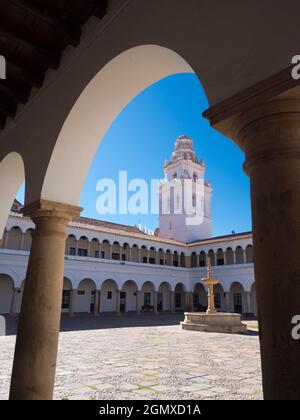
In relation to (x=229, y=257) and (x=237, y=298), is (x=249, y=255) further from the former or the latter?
(x=237, y=298)

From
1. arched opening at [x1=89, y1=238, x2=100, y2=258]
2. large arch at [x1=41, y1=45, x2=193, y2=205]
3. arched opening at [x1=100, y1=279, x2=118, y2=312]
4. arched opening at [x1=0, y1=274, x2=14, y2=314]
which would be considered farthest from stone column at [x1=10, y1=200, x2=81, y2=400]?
arched opening at [x1=100, y1=279, x2=118, y2=312]

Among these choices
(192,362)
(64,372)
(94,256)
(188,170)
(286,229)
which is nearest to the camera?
(286,229)

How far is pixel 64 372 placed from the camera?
6832mm

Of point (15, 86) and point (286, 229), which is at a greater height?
point (15, 86)

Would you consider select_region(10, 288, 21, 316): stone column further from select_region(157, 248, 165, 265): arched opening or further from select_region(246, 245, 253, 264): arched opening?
select_region(246, 245, 253, 264): arched opening

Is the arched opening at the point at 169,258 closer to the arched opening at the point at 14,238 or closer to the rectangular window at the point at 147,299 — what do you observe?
the rectangular window at the point at 147,299

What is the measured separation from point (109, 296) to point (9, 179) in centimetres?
2509

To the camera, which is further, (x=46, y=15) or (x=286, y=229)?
(x=46, y=15)

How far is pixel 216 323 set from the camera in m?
16.8

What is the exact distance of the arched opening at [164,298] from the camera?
33.7 metres

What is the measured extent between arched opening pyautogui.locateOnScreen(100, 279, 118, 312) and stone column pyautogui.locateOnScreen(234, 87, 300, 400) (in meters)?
28.9
